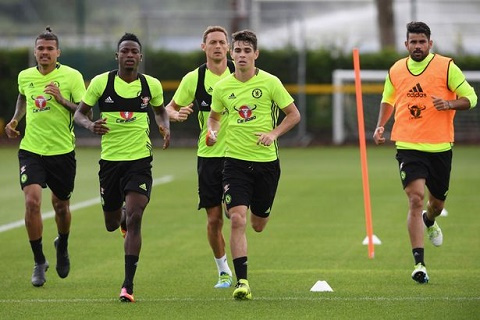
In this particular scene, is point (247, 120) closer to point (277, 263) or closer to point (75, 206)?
point (277, 263)

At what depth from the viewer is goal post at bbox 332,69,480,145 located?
34.3 m

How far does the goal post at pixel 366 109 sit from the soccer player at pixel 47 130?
2214 cm

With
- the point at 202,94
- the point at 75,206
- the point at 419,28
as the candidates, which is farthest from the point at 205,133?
the point at 75,206

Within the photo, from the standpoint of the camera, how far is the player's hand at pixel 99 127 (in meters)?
10.6

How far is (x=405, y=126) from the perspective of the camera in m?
11.9

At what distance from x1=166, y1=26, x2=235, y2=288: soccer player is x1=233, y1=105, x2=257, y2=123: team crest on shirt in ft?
2.78

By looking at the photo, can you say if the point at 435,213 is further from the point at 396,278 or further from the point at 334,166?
the point at 334,166

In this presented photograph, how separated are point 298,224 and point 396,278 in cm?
522

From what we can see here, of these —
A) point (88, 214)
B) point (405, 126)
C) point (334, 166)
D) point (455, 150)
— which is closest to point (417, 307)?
point (405, 126)

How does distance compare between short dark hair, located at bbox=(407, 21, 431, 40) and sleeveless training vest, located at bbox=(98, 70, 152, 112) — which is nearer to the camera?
sleeveless training vest, located at bbox=(98, 70, 152, 112)

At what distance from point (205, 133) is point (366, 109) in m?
22.9

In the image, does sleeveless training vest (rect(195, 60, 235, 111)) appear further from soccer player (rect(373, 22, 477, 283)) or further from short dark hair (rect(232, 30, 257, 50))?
soccer player (rect(373, 22, 477, 283))

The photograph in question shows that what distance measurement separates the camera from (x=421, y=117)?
11.8 m

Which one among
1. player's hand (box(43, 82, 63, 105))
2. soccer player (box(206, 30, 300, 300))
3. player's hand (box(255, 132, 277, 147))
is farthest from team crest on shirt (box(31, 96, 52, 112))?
player's hand (box(255, 132, 277, 147))
